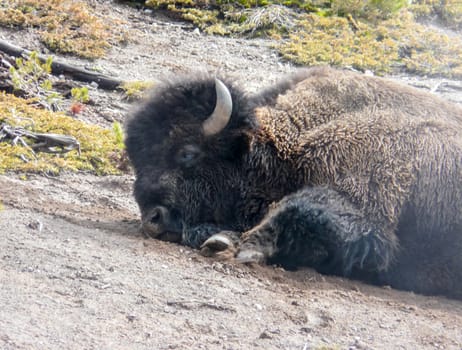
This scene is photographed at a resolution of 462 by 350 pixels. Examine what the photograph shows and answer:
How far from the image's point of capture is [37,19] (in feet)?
43.0

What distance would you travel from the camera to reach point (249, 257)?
6.20 m

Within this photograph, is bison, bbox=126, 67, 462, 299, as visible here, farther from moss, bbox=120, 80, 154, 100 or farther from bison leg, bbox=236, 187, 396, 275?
moss, bbox=120, 80, 154, 100

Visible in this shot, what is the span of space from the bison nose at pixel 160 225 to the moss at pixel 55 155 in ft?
6.67

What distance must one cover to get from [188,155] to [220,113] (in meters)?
0.46

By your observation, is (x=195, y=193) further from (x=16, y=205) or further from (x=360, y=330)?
(x=360, y=330)

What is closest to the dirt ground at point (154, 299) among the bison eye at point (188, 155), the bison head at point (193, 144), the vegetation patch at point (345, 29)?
the bison head at point (193, 144)

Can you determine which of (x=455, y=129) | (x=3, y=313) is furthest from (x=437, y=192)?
(x=3, y=313)

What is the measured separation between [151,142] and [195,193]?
585 mm

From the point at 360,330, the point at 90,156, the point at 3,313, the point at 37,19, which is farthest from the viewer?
the point at 37,19

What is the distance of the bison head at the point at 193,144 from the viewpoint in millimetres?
6863

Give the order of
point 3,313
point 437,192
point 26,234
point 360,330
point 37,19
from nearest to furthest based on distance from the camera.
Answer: point 3,313, point 360,330, point 26,234, point 437,192, point 37,19

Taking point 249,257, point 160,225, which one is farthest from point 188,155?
point 249,257

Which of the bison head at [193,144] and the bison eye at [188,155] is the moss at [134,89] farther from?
the bison eye at [188,155]

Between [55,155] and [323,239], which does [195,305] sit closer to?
[323,239]
